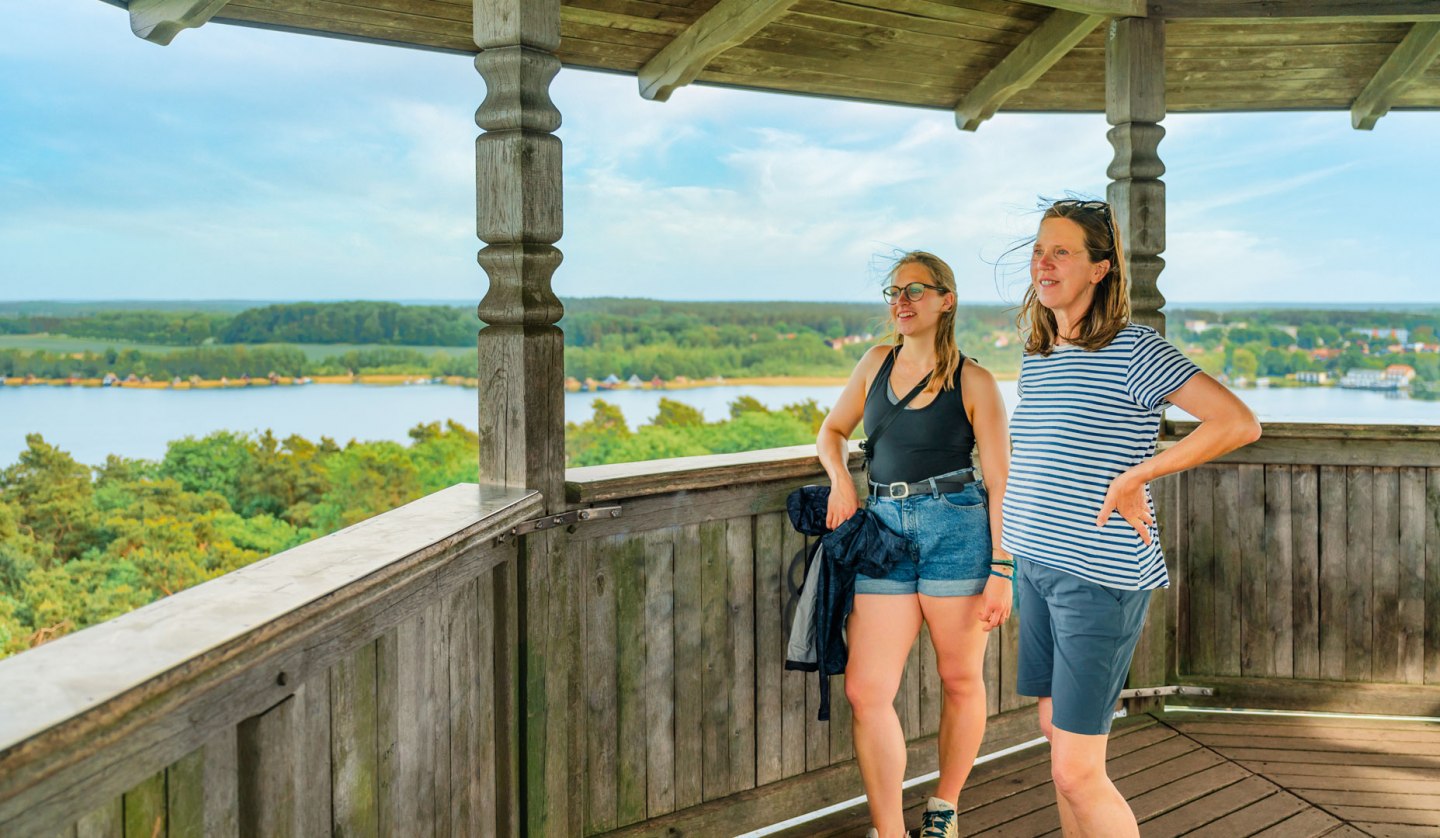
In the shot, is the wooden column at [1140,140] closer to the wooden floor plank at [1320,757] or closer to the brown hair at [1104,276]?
the wooden floor plank at [1320,757]

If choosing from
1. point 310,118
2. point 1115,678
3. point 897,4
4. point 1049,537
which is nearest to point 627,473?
point 1049,537

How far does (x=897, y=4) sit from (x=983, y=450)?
174 cm

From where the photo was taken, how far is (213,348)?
22.6 meters

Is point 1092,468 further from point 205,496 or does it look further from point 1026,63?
point 205,496

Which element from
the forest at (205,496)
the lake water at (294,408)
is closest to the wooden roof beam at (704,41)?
the forest at (205,496)

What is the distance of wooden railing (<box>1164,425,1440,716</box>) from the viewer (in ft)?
12.6

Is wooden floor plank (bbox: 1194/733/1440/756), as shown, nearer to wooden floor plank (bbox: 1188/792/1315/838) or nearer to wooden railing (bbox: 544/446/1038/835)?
wooden floor plank (bbox: 1188/792/1315/838)

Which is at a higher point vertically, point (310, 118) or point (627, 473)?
point (310, 118)

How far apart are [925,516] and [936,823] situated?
2.63 feet

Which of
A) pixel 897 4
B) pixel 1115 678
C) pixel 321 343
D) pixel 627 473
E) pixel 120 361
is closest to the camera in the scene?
pixel 1115 678

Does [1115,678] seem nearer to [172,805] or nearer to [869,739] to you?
[869,739]

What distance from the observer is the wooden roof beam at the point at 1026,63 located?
12.4 feet

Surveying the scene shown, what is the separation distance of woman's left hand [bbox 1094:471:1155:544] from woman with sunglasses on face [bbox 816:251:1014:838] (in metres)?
0.56

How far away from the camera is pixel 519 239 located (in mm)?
2312
